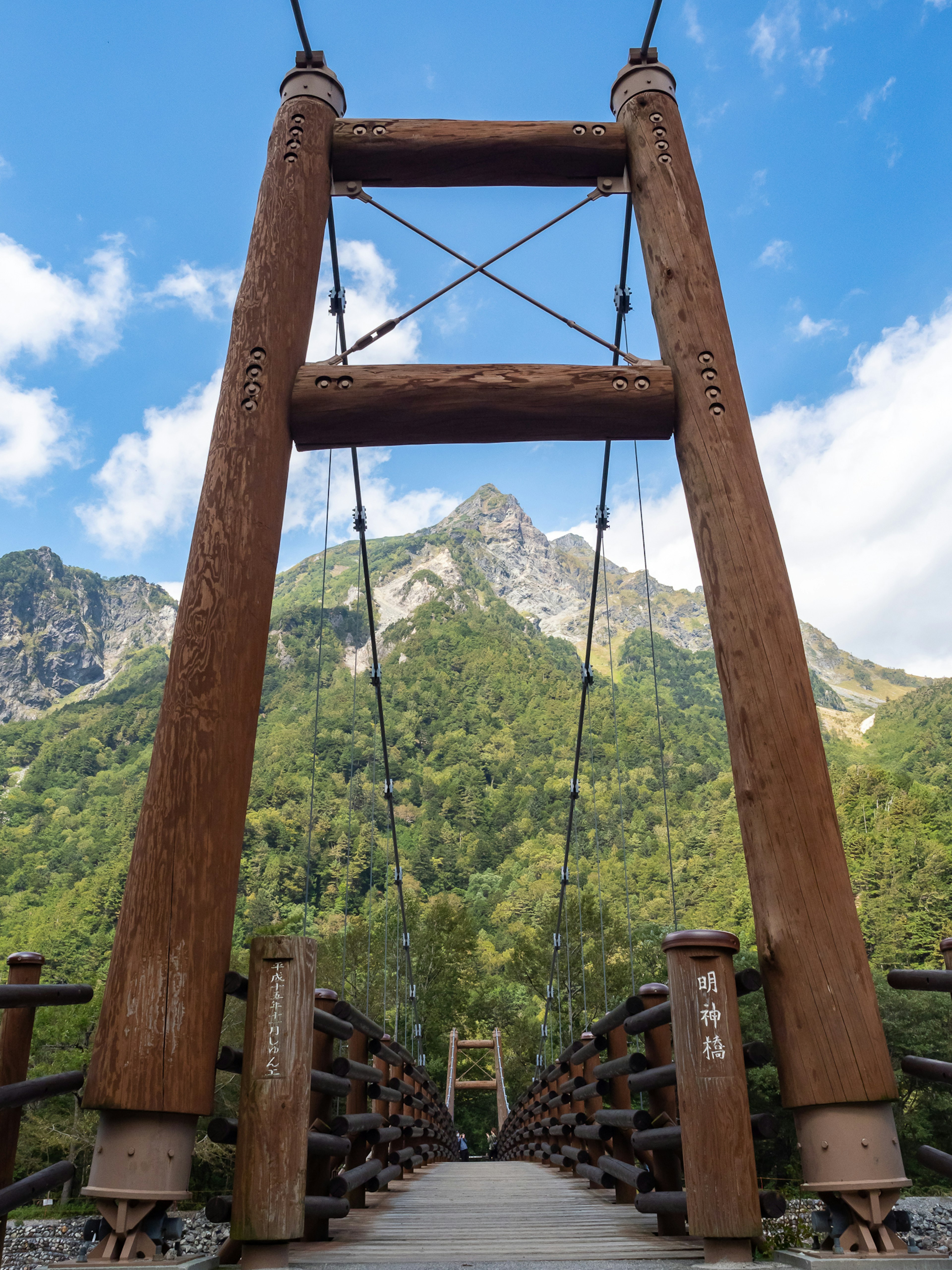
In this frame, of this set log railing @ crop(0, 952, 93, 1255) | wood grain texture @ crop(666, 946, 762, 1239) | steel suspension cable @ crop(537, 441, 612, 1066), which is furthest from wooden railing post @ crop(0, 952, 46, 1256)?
steel suspension cable @ crop(537, 441, 612, 1066)

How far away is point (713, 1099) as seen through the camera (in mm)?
1784

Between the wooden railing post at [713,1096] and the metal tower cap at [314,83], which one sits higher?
the metal tower cap at [314,83]

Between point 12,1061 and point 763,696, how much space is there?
2.02 m

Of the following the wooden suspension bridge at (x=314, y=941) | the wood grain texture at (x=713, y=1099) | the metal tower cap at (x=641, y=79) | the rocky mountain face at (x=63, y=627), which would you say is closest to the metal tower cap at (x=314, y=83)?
the wooden suspension bridge at (x=314, y=941)

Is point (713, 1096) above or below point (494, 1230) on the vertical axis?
above

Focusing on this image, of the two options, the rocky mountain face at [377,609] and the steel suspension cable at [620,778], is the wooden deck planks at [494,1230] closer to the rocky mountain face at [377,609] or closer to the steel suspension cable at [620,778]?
the steel suspension cable at [620,778]

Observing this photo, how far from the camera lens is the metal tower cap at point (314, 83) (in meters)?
3.19

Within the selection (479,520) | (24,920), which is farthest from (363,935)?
(479,520)

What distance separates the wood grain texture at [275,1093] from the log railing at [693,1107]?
75 centimetres

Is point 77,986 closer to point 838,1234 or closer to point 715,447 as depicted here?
point 838,1234

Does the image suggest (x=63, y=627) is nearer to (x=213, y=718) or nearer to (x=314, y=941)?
(x=213, y=718)

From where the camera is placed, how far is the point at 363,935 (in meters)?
26.0

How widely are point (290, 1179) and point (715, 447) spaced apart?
2111 millimetres

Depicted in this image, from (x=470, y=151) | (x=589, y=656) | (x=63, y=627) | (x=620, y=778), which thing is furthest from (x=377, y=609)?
(x=470, y=151)
